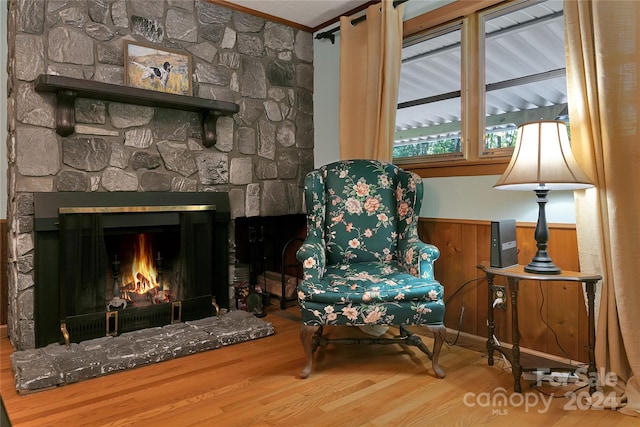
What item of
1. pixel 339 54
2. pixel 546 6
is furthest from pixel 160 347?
pixel 546 6

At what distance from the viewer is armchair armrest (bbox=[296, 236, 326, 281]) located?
6.96 feet

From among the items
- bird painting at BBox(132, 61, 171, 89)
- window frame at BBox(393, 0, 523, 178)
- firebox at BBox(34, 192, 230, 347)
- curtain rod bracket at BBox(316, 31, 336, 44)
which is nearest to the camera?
Answer: firebox at BBox(34, 192, 230, 347)

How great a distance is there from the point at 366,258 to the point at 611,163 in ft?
4.27

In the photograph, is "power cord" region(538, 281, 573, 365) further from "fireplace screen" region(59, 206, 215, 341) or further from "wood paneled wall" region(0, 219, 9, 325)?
"wood paneled wall" region(0, 219, 9, 325)

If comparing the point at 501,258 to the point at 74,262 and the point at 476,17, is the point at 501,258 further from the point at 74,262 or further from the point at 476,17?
the point at 74,262

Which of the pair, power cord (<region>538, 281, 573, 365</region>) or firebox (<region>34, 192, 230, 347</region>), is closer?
power cord (<region>538, 281, 573, 365</region>)

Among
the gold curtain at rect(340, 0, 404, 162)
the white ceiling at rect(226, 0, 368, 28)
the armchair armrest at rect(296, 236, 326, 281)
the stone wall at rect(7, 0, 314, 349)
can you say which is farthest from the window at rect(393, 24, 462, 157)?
the armchair armrest at rect(296, 236, 326, 281)

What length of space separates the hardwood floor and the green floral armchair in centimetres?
14

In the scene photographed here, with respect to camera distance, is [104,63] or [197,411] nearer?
[197,411]

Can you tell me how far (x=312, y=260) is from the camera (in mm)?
2139

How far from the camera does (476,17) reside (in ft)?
8.50

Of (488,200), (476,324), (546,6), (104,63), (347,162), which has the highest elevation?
(546,6)

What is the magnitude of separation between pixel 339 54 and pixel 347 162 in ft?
4.06

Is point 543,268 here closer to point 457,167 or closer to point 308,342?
point 457,167
